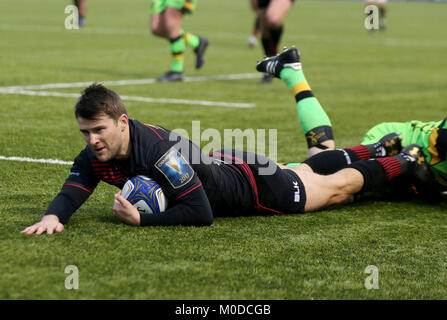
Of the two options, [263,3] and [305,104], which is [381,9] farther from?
[305,104]

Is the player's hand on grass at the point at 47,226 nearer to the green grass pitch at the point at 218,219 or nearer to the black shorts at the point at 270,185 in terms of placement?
the green grass pitch at the point at 218,219

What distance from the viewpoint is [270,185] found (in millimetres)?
4777

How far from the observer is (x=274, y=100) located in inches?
394

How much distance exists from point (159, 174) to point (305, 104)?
2.15 m

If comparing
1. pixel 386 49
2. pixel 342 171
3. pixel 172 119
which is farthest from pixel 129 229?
pixel 386 49

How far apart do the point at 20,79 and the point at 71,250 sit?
23.8 feet

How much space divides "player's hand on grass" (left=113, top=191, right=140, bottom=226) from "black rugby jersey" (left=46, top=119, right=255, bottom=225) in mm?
51

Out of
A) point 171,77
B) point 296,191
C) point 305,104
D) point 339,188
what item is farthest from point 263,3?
point 296,191

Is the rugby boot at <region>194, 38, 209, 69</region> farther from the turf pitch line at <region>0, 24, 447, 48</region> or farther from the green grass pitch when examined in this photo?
the turf pitch line at <region>0, 24, 447, 48</region>

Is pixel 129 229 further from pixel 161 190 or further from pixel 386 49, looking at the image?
pixel 386 49

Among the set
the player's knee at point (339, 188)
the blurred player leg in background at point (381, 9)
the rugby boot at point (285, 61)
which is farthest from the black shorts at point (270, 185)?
the blurred player leg in background at point (381, 9)

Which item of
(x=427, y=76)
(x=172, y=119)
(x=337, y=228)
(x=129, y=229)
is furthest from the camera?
(x=427, y=76)

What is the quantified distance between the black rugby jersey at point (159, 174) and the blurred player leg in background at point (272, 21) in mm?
6835
